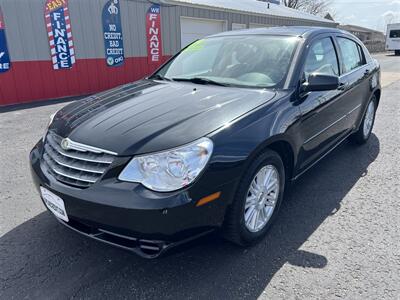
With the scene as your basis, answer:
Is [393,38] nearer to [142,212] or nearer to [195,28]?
[195,28]

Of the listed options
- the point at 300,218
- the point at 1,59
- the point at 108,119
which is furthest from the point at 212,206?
the point at 1,59

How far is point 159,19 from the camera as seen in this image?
11438mm

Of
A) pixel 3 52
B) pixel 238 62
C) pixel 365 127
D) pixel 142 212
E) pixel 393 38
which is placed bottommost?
pixel 393 38

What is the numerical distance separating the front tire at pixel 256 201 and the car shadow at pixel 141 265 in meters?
0.13

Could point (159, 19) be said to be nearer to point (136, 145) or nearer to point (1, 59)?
point (1, 59)

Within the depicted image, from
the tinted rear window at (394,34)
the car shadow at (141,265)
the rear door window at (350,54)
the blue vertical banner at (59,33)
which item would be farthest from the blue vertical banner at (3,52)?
the tinted rear window at (394,34)

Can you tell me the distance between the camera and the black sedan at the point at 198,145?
1.95 metres

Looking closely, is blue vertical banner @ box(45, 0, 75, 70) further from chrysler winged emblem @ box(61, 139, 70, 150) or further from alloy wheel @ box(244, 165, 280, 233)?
alloy wheel @ box(244, 165, 280, 233)

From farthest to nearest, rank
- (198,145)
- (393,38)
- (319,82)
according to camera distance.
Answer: (393,38)
(319,82)
(198,145)

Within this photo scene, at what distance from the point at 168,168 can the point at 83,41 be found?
9037mm

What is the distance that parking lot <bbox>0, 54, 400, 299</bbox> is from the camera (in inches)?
84.5

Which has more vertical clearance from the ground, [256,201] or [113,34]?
[113,34]

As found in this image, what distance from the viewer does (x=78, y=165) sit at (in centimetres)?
214

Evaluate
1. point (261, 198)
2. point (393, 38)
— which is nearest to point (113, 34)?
point (261, 198)
